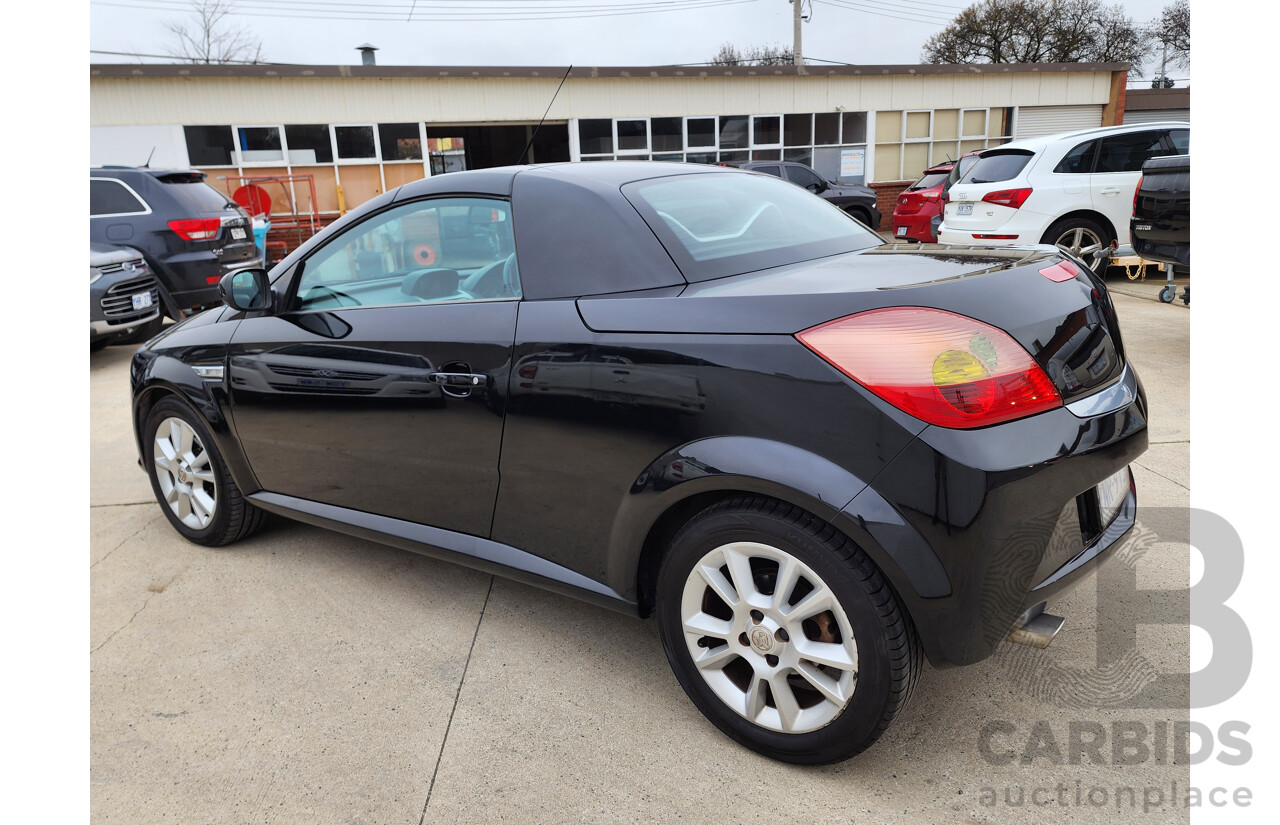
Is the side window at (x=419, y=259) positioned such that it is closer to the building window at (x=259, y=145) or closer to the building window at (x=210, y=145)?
the building window at (x=259, y=145)

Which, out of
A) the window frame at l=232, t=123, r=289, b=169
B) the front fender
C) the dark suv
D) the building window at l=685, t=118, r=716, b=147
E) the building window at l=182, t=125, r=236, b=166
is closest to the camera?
the front fender

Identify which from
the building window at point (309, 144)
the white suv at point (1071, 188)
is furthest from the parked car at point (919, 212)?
the building window at point (309, 144)

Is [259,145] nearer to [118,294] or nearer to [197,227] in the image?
[197,227]

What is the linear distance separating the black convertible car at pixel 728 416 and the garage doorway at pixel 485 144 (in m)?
16.2

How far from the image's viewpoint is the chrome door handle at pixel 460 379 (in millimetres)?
2426

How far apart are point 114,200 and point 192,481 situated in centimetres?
658

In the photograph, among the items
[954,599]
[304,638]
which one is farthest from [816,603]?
[304,638]

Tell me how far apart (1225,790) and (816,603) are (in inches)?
42.7

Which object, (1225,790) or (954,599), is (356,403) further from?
(1225,790)

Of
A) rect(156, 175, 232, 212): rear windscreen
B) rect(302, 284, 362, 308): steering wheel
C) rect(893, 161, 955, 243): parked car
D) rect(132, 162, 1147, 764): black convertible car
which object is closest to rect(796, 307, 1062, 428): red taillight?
rect(132, 162, 1147, 764): black convertible car

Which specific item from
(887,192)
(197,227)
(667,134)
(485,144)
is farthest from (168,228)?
(887,192)

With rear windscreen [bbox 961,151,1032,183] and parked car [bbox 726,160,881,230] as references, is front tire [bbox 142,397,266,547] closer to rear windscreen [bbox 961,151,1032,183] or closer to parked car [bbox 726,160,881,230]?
rear windscreen [bbox 961,151,1032,183]

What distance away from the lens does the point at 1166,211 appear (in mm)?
5902

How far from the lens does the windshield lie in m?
2.30
